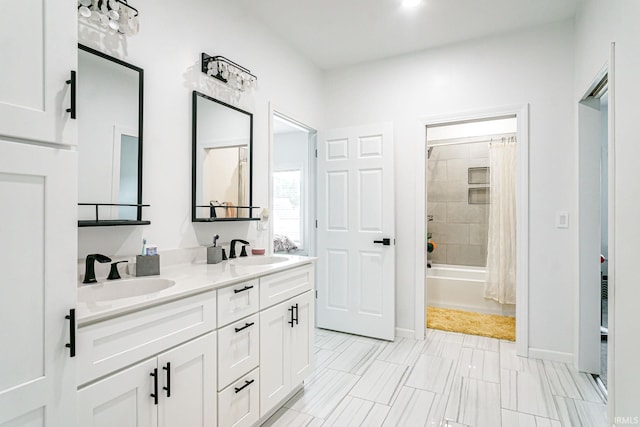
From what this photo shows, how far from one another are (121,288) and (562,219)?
10.2 ft

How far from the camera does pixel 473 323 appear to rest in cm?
368

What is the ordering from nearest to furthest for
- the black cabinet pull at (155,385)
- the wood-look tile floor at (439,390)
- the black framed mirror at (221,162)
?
the black cabinet pull at (155,385) → the wood-look tile floor at (439,390) → the black framed mirror at (221,162)

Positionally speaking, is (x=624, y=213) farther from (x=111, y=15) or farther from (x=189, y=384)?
(x=111, y=15)

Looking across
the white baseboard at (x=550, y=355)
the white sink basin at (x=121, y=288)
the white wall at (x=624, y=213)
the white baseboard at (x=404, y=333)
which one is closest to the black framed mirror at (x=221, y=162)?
the white sink basin at (x=121, y=288)

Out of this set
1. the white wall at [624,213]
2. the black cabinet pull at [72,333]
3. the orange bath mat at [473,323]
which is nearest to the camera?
the black cabinet pull at [72,333]

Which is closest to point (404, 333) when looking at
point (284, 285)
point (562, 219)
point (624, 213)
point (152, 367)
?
point (562, 219)

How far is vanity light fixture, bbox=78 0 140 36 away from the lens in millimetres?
1513

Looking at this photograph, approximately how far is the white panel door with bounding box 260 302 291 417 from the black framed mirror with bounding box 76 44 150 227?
0.86 meters

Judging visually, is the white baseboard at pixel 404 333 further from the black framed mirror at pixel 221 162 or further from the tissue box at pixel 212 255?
the tissue box at pixel 212 255

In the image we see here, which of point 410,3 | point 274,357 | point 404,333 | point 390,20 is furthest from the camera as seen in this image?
point 404,333

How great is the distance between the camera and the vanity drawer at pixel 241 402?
1579 millimetres

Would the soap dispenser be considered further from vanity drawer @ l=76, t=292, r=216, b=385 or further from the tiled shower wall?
the tiled shower wall

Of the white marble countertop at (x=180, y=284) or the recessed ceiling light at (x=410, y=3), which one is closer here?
the white marble countertop at (x=180, y=284)

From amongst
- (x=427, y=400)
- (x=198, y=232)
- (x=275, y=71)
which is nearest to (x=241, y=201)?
(x=198, y=232)
